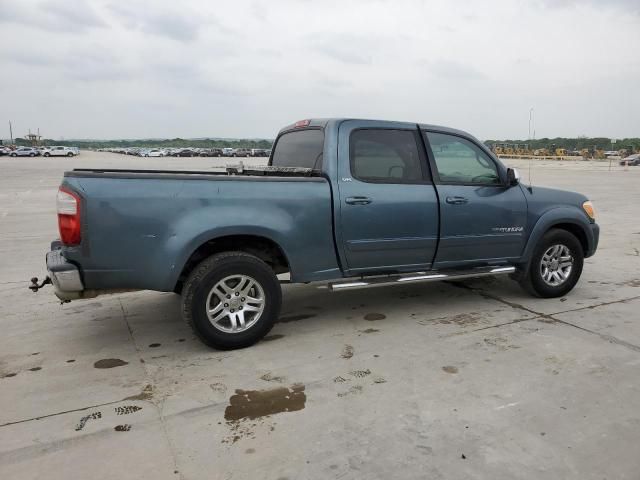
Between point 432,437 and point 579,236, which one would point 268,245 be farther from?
point 579,236

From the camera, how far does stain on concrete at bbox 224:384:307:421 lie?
3189 mm

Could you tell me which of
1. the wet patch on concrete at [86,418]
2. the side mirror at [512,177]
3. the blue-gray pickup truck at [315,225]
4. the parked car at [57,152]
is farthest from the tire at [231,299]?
the parked car at [57,152]

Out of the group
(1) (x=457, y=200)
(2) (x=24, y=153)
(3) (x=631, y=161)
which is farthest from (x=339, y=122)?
(2) (x=24, y=153)

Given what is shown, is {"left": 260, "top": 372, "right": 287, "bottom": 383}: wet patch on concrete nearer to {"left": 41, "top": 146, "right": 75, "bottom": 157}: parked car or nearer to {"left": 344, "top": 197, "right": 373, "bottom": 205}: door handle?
{"left": 344, "top": 197, "right": 373, "bottom": 205}: door handle

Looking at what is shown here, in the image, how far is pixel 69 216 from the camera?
3658 millimetres

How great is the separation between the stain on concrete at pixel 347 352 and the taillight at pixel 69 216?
85.7 inches

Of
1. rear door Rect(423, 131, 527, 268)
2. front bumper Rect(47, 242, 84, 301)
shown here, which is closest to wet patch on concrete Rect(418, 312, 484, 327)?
rear door Rect(423, 131, 527, 268)

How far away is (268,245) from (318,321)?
3.34ft

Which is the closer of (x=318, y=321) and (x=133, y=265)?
(x=133, y=265)

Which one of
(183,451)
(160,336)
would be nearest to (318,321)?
(160,336)

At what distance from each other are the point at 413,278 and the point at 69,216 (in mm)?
2931

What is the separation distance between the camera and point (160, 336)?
4.53 metres

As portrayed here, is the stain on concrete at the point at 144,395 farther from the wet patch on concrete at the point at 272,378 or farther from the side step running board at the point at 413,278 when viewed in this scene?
the side step running board at the point at 413,278

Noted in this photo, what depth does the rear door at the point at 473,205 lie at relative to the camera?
4.90 m
